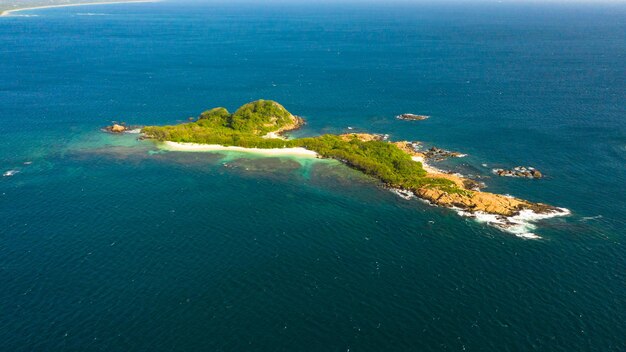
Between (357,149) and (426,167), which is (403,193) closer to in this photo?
(426,167)

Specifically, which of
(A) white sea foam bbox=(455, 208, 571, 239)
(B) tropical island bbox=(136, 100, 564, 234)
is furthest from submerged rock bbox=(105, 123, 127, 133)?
(A) white sea foam bbox=(455, 208, 571, 239)

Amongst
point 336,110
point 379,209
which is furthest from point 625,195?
point 336,110

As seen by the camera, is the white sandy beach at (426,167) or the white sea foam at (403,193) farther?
the white sandy beach at (426,167)

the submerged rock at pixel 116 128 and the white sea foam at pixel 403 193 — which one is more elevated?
the white sea foam at pixel 403 193

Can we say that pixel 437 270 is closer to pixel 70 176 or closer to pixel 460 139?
pixel 460 139

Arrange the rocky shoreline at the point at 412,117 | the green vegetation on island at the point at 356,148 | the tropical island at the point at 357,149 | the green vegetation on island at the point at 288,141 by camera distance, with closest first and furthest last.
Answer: the tropical island at the point at 357,149, the green vegetation on island at the point at 356,148, the green vegetation on island at the point at 288,141, the rocky shoreline at the point at 412,117

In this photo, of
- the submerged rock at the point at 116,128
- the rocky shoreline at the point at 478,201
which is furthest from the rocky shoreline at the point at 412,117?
the submerged rock at the point at 116,128

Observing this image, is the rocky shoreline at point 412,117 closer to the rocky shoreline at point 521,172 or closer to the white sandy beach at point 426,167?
the white sandy beach at point 426,167
